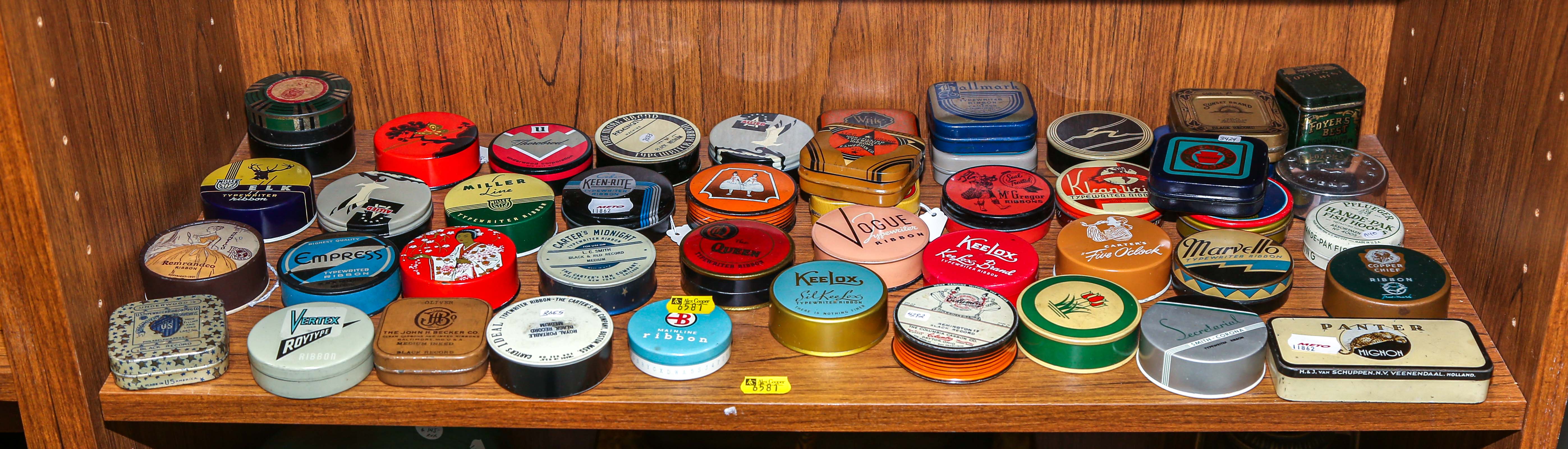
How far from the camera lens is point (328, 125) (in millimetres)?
1647

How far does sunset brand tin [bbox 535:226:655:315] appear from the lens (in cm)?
135

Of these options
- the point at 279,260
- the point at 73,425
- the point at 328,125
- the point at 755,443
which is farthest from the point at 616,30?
the point at 73,425

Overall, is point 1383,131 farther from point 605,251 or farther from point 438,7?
point 438,7

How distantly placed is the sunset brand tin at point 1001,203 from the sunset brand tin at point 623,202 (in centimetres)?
37

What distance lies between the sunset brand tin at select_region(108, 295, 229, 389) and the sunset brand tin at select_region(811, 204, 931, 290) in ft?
2.22

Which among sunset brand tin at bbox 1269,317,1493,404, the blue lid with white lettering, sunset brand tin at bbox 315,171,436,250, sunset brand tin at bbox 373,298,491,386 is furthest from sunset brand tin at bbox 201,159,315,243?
sunset brand tin at bbox 1269,317,1493,404

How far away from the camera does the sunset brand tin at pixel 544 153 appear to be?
5.37ft

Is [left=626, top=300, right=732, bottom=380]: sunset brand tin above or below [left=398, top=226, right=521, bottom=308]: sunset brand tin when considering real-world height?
below

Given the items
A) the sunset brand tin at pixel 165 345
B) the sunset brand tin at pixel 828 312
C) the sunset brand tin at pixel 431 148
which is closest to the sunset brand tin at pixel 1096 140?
the sunset brand tin at pixel 828 312

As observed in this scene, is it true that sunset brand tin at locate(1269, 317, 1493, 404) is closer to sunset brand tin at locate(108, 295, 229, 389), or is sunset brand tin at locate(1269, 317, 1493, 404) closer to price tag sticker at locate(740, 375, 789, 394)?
price tag sticker at locate(740, 375, 789, 394)

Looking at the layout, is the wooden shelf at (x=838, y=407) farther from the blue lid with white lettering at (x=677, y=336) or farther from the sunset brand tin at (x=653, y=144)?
the sunset brand tin at (x=653, y=144)

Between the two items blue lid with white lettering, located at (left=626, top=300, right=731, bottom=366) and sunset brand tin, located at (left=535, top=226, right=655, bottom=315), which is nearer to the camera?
blue lid with white lettering, located at (left=626, top=300, right=731, bottom=366)

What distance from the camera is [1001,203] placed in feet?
5.06

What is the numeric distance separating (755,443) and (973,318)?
0.80 metres
